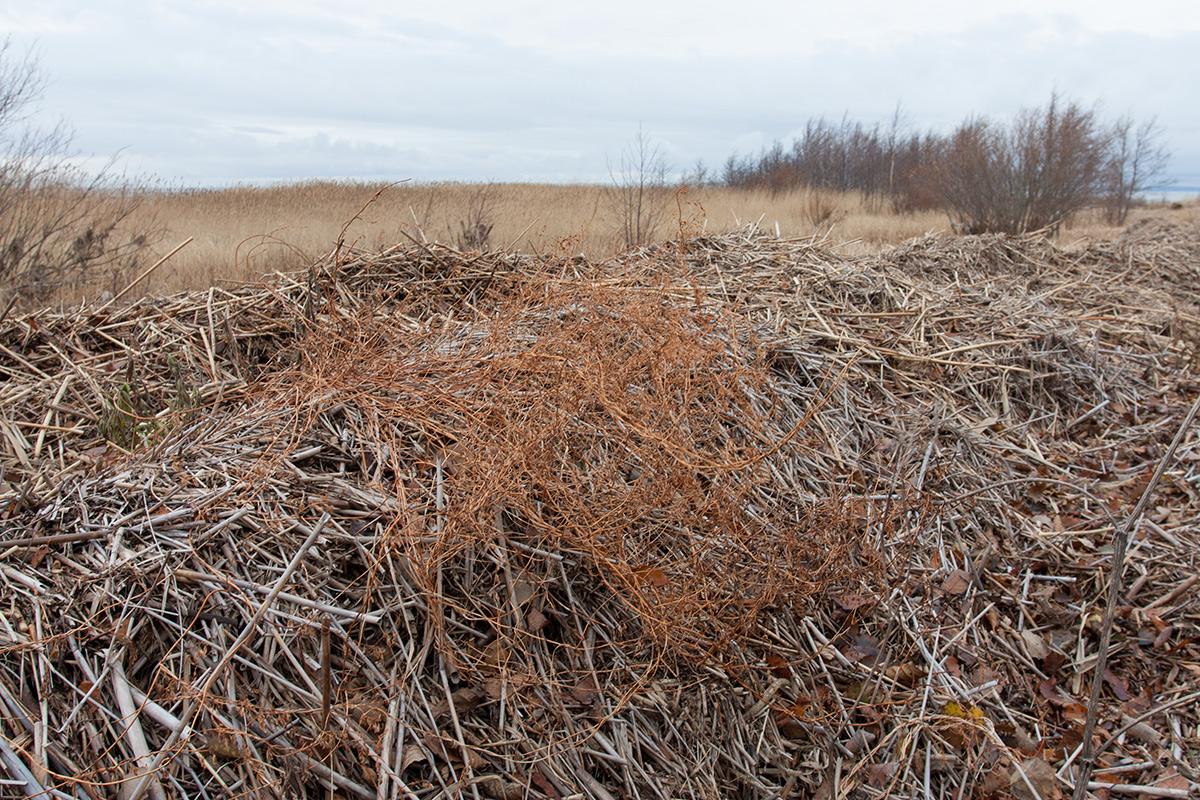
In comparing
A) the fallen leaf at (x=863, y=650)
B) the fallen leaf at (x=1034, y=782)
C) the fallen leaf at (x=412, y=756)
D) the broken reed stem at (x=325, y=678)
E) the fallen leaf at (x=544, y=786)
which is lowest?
the fallen leaf at (x=1034, y=782)

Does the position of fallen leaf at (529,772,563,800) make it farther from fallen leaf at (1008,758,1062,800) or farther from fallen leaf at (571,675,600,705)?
fallen leaf at (1008,758,1062,800)

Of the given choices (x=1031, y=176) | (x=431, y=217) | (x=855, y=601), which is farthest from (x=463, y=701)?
(x=1031, y=176)

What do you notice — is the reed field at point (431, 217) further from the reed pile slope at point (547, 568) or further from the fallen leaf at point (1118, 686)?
the fallen leaf at point (1118, 686)

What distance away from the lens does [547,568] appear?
2.12 meters

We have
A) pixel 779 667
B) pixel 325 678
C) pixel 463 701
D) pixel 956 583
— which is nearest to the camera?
pixel 325 678

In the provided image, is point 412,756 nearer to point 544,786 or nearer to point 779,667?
point 544,786

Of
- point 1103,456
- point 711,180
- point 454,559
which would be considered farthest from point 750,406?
point 711,180

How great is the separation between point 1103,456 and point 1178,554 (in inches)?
32.9

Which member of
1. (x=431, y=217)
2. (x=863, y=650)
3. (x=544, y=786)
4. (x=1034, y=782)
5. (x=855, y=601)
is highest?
(x=431, y=217)

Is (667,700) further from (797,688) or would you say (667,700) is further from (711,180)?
(711,180)

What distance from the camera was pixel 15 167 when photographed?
22.3ft

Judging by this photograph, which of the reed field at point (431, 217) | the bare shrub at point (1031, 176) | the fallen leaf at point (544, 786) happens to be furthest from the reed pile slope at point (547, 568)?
the bare shrub at point (1031, 176)

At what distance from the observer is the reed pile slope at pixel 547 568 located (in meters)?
1.79

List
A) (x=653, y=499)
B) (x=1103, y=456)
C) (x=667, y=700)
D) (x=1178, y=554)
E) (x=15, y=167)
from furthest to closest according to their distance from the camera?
(x=15, y=167) < (x=1103, y=456) < (x=1178, y=554) < (x=653, y=499) < (x=667, y=700)
